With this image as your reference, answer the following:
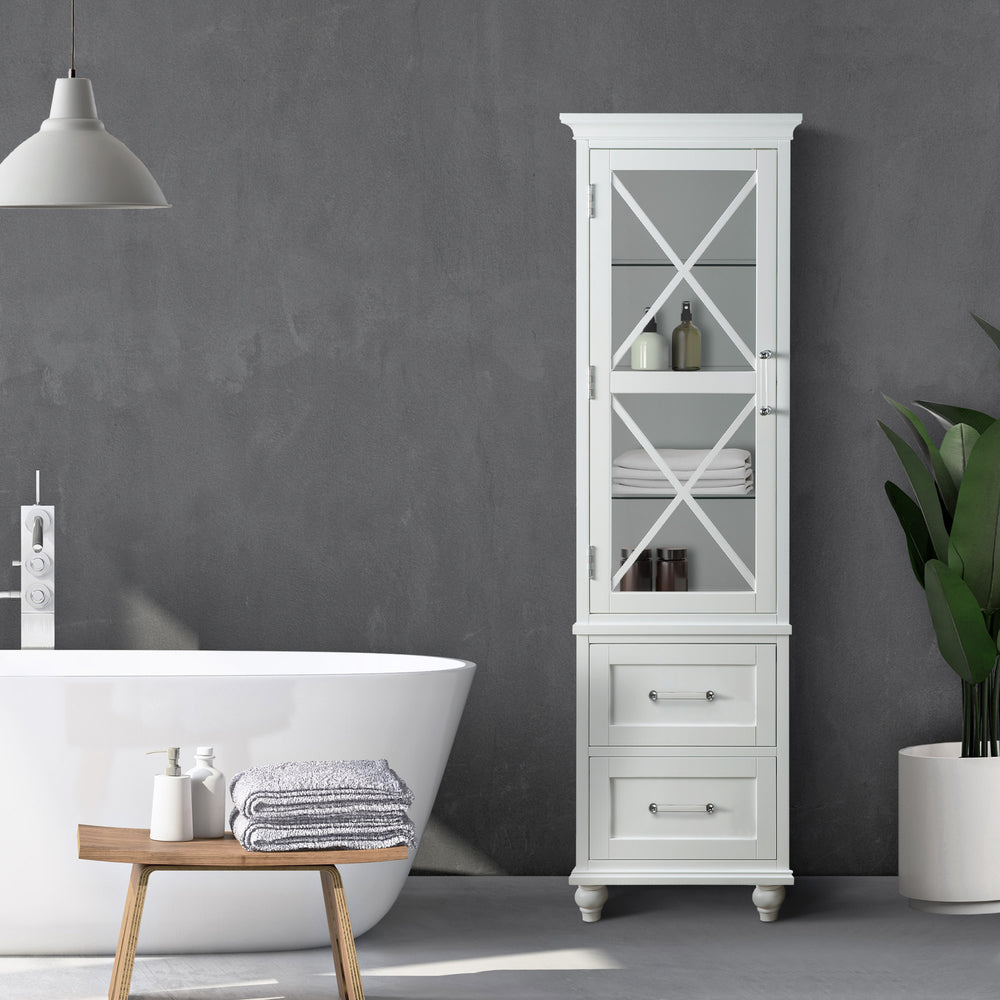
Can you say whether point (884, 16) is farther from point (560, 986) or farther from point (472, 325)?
point (560, 986)

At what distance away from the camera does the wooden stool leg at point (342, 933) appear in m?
2.35

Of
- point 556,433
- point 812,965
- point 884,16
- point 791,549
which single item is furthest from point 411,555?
point 884,16

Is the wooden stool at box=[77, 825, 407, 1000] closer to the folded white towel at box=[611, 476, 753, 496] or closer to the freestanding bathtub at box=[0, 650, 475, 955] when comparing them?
the freestanding bathtub at box=[0, 650, 475, 955]

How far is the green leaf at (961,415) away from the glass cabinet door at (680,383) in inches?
19.8

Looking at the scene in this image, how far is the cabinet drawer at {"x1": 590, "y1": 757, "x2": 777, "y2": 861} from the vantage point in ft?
11.0

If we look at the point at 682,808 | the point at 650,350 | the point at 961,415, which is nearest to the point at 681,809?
the point at 682,808

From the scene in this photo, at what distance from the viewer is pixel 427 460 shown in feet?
12.3

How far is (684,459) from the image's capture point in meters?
3.46

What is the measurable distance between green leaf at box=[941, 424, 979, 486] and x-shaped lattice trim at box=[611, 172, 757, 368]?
1.86ft

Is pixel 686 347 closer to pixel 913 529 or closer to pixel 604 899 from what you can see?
pixel 913 529

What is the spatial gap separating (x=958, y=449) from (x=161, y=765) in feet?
7.05

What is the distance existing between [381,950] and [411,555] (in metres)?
1.08

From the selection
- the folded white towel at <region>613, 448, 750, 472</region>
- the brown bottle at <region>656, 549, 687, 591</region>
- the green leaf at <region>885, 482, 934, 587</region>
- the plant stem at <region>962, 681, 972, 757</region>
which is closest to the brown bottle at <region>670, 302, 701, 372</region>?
the folded white towel at <region>613, 448, 750, 472</region>

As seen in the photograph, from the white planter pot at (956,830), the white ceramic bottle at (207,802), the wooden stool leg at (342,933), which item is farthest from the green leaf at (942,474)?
the white ceramic bottle at (207,802)
